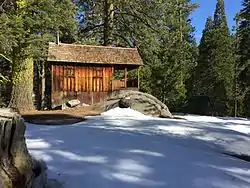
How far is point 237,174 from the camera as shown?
18.2 feet

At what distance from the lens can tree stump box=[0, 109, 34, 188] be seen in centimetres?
390

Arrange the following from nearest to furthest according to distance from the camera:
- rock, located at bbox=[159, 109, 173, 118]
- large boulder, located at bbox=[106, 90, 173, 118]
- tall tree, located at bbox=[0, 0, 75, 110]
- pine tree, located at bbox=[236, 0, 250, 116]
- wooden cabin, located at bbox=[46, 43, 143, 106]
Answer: rock, located at bbox=[159, 109, 173, 118]
tall tree, located at bbox=[0, 0, 75, 110]
large boulder, located at bbox=[106, 90, 173, 118]
wooden cabin, located at bbox=[46, 43, 143, 106]
pine tree, located at bbox=[236, 0, 250, 116]

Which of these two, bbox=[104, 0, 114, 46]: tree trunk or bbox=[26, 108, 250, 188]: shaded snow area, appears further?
bbox=[104, 0, 114, 46]: tree trunk

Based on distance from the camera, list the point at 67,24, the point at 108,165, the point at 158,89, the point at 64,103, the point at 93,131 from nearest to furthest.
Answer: the point at 108,165, the point at 93,131, the point at 67,24, the point at 64,103, the point at 158,89

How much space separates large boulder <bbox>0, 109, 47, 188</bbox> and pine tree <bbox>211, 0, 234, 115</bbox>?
2751 cm

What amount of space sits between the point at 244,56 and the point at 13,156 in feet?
110

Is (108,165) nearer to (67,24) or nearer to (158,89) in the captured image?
(67,24)

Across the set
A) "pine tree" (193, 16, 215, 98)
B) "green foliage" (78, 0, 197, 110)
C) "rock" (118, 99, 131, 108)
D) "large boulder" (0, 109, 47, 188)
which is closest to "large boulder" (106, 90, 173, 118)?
"rock" (118, 99, 131, 108)

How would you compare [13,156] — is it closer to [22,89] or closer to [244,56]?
[22,89]

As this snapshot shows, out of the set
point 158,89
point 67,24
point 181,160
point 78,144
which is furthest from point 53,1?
point 158,89

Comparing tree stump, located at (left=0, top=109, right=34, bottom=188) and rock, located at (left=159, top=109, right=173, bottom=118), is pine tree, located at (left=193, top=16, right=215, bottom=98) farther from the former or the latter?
tree stump, located at (left=0, top=109, right=34, bottom=188)

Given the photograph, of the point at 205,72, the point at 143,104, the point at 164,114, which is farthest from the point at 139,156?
the point at 205,72

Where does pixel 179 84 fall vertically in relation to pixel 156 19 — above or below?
below

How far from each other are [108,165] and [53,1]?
10449 millimetres
